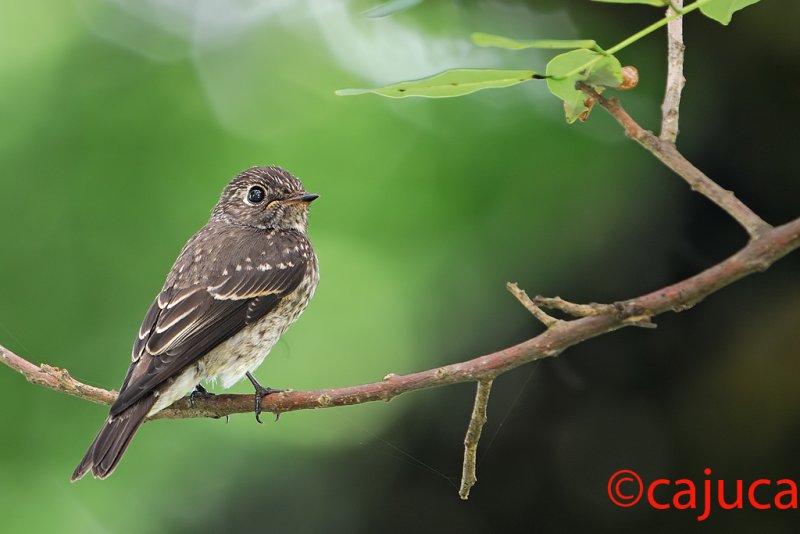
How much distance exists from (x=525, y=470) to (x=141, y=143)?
205 cm

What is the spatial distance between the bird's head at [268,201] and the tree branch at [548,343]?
1217mm

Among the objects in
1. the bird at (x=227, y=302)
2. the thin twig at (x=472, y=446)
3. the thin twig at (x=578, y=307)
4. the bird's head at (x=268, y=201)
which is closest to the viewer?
the thin twig at (x=578, y=307)

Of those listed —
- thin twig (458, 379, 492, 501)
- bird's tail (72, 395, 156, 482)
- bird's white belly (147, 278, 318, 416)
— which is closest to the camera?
thin twig (458, 379, 492, 501)

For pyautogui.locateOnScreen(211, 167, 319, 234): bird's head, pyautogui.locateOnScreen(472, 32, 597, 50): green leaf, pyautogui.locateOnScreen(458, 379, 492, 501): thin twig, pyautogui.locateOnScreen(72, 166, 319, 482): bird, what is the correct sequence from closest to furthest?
1. pyautogui.locateOnScreen(472, 32, 597, 50): green leaf
2. pyautogui.locateOnScreen(458, 379, 492, 501): thin twig
3. pyautogui.locateOnScreen(72, 166, 319, 482): bird
4. pyautogui.locateOnScreen(211, 167, 319, 234): bird's head

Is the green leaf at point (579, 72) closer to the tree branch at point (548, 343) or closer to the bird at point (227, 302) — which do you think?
the tree branch at point (548, 343)

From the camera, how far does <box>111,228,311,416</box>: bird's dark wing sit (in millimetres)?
2982

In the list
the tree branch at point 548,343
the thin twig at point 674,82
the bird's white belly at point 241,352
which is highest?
the thin twig at point 674,82

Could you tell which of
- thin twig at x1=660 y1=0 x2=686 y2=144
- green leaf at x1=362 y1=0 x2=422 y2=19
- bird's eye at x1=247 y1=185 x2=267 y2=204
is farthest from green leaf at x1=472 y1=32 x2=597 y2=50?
bird's eye at x1=247 y1=185 x2=267 y2=204

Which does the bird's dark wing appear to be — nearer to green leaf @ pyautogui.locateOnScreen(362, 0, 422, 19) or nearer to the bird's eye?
the bird's eye

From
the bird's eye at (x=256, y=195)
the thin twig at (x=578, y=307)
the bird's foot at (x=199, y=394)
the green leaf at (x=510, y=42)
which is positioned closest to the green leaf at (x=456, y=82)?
the green leaf at (x=510, y=42)

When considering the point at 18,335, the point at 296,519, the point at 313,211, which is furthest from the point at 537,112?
the point at 18,335

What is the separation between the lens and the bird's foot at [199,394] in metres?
2.96

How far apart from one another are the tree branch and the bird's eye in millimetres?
1254

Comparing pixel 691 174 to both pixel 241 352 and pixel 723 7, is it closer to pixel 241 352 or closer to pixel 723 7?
pixel 723 7
